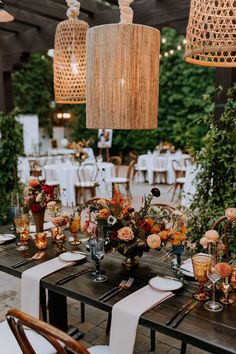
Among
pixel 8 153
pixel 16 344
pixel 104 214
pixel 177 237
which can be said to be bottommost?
pixel 16 344

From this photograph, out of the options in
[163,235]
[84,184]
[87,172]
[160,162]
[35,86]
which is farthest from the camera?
[35,86]

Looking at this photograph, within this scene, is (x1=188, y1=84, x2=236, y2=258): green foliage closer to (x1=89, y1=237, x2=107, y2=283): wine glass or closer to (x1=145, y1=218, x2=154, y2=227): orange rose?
(x1=145, y1=218, x2=154, y2=227): orange rose

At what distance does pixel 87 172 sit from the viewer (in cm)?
725

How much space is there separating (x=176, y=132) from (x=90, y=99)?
1137cm

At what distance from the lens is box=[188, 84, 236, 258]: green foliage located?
337 cm

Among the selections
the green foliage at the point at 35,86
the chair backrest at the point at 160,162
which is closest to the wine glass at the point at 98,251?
the chair backrest at the point at 160,162

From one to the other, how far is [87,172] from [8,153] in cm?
230

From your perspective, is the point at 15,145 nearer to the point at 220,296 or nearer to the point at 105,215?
the point at 105,215

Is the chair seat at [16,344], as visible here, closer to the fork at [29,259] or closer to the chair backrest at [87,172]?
the fork at [29,259]

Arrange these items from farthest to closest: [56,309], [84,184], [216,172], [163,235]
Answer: [84,184] < [216,172] < [56,309] < [163,235]

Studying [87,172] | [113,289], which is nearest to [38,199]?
[113,289]

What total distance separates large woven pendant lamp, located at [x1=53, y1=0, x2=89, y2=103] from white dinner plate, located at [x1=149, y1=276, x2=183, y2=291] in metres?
1.40

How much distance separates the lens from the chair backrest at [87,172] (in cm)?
719

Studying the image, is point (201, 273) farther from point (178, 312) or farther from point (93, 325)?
point (93, 325)
